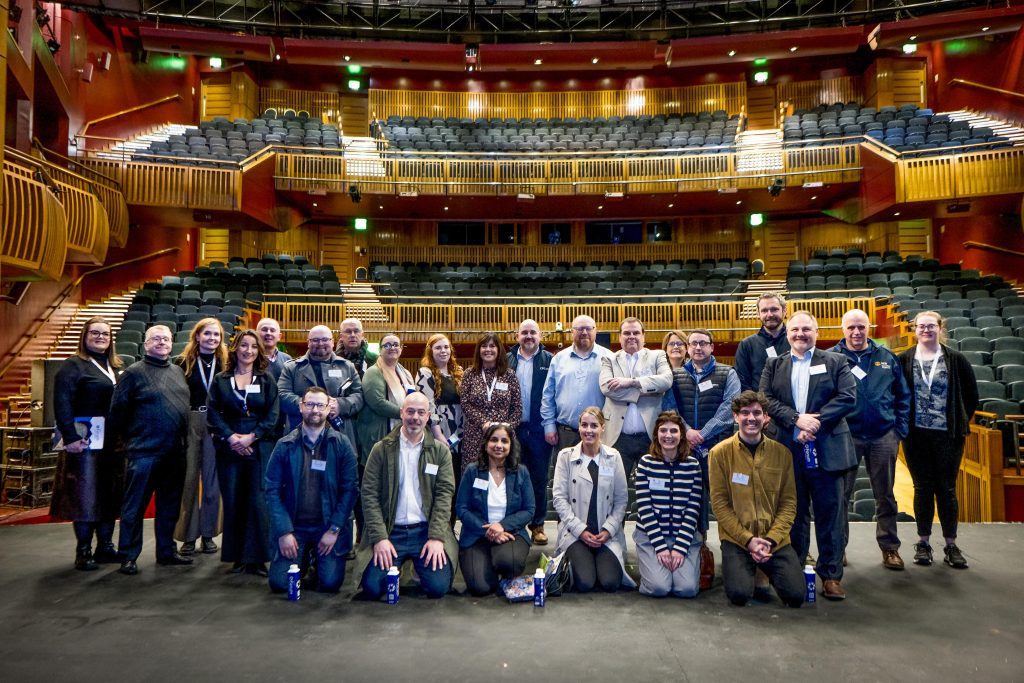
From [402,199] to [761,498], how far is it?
10.9 m

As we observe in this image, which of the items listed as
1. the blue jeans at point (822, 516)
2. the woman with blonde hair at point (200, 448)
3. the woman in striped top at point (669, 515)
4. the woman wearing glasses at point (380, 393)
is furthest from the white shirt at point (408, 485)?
the blue jeans at point (822, 516)

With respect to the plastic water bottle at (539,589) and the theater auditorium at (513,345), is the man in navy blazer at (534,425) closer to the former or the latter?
the theater auditorium at (513,345)

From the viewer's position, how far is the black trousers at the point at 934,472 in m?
3.63

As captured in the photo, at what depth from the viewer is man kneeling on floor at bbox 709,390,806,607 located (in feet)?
10.2

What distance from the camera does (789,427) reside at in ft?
11.1

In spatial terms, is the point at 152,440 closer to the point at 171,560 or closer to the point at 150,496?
the point at 150,496

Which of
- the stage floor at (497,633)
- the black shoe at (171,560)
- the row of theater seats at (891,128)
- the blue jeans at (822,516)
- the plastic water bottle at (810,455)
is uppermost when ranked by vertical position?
the row of theater seats at (891,128)

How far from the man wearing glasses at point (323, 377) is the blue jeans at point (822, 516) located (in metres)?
2.38

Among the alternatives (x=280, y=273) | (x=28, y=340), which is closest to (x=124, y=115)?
(x=280, y=273)

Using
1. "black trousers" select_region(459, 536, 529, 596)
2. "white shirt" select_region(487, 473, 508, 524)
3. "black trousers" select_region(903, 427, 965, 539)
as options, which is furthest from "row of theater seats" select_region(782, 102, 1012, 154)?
"black trousers" select_region(459, 536, 529, 596)

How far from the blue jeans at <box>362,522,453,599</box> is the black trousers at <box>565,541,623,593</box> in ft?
2.00

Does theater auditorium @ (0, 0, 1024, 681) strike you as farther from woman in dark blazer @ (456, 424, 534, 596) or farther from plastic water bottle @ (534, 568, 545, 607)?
plastic water bottle @ (534, 568, 545, 607)

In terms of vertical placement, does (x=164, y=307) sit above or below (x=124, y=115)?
below

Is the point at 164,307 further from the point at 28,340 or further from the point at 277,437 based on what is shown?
the point at 277,437
